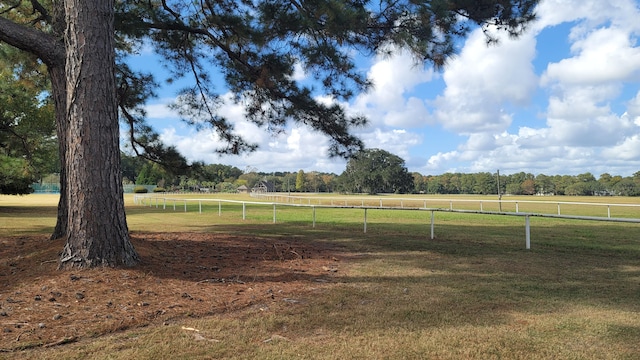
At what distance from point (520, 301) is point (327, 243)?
19.0 ft

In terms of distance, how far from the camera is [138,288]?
4973 mm

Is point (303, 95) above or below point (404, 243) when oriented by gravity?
above

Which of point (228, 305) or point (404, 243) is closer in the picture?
point (228, 305)

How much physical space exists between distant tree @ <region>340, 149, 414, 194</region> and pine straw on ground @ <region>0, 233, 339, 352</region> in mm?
84668

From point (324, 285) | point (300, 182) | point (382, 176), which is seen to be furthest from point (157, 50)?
point (300, 182)

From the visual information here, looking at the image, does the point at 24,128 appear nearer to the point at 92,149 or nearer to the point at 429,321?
the point at 92,149

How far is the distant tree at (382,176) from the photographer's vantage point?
92.8 m

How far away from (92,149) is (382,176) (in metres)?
88.6

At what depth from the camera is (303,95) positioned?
29.7ft

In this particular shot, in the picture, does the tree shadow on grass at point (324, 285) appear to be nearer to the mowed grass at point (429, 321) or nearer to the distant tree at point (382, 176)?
the mowed grass at point (429, 321)

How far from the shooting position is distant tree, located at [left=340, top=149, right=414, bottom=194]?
92812mm

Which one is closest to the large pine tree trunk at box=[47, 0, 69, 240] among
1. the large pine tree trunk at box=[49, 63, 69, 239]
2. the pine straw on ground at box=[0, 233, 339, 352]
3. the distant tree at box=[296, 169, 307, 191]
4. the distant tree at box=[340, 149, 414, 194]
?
the large pine tree trunk at box=[49, 63, 69, 239]

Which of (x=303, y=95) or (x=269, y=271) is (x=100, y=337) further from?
(x=303, y=95)

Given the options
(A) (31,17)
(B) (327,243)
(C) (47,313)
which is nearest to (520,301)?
(C) (47,313)
